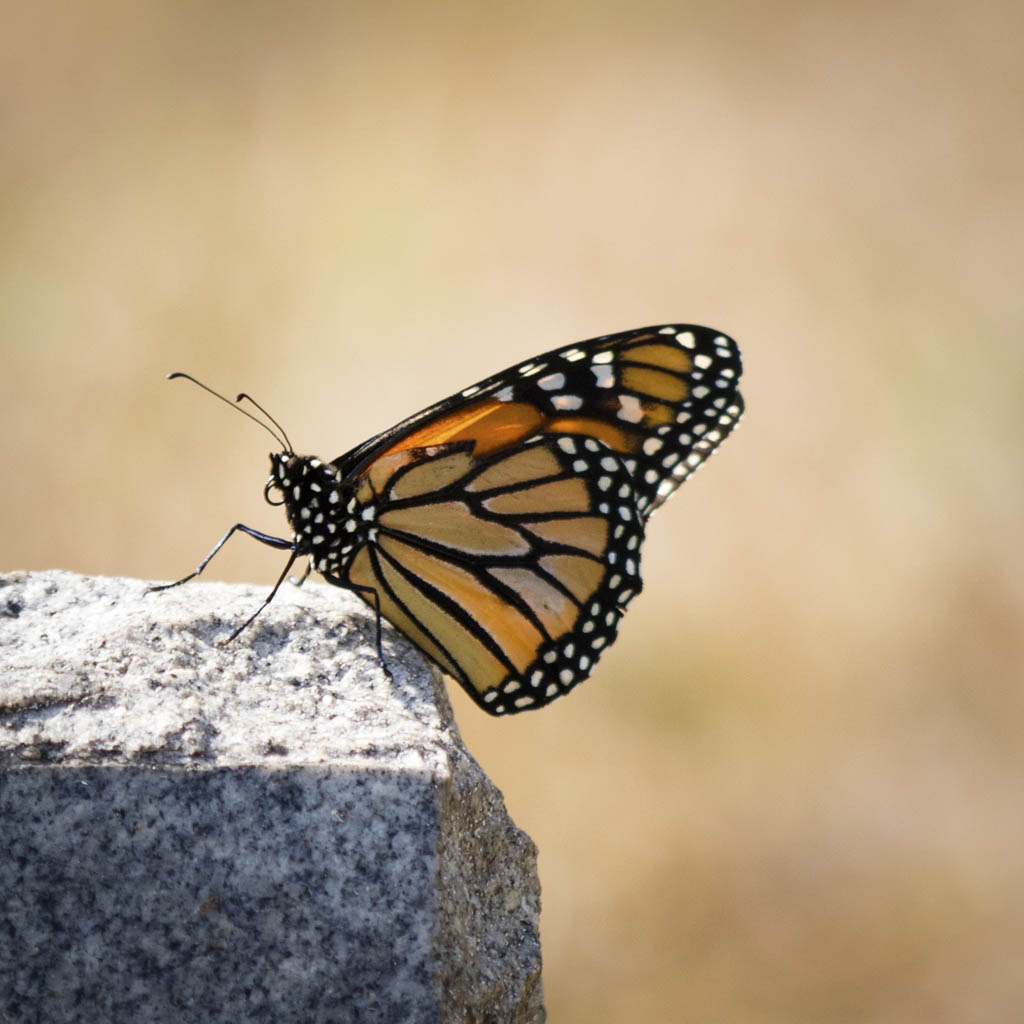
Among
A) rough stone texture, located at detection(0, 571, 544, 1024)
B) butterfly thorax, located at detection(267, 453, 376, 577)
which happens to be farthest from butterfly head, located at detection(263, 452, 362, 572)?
rough stone texture, located at detection(0, 571, 544, 1024)

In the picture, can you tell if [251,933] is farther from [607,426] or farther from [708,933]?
[708,933]

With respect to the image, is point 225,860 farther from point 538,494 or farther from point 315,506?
point 538,494

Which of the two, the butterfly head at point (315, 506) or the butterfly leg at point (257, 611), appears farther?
the butterfly head at point (315, 506)

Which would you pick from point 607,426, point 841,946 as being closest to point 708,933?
point 841,946

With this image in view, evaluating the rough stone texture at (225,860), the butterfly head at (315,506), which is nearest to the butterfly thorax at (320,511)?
the butterfly head at (315,506)

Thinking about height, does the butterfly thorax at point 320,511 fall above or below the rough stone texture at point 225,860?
above

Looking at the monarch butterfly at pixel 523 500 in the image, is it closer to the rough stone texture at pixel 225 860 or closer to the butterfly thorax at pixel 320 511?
the butterfly thorax at pixel 320 511

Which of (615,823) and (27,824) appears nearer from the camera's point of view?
(27,824)
